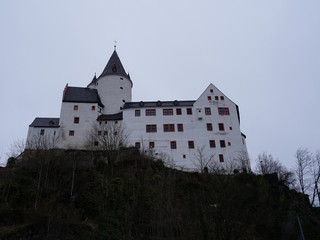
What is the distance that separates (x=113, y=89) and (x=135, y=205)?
26.4 metres

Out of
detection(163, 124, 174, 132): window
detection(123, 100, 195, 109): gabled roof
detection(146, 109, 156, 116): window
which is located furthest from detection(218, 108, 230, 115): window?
detection(146, 109, 156, 116): window

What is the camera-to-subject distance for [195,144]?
3534 cm

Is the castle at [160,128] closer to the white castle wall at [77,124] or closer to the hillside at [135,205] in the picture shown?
the white castle wall at [77,124]

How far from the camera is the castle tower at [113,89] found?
135 ft

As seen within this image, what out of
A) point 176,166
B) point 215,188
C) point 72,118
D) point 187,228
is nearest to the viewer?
point 187,228

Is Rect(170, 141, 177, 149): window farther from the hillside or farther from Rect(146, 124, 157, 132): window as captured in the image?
the hillside

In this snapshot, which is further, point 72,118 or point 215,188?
point 72,118

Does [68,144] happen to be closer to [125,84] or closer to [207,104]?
[125,84]

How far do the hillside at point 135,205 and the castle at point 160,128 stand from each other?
535 centimetres

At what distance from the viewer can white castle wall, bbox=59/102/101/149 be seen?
35719mm

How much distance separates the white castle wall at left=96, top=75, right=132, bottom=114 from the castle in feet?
4.20

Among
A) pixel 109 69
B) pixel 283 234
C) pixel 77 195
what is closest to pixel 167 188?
pixel 77 195

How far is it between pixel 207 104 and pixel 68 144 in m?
19.6

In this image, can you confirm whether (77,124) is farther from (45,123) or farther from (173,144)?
(173,144)
